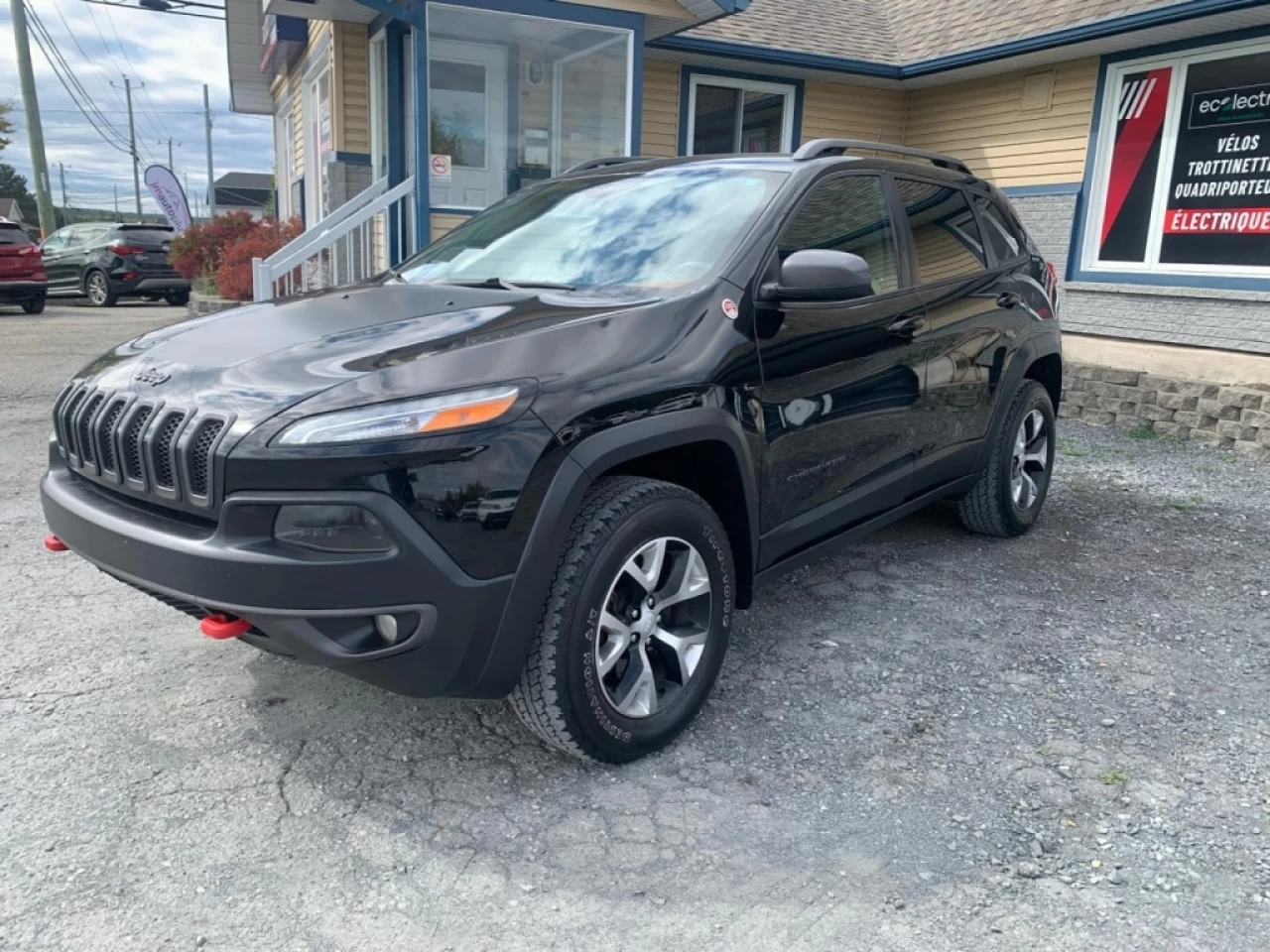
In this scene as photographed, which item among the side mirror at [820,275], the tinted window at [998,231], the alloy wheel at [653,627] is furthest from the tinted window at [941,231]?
the alloy wheel at [653,627]

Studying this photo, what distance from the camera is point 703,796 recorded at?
9.23ft

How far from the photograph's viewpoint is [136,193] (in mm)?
62719

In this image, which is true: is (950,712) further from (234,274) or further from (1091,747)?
(234,274)

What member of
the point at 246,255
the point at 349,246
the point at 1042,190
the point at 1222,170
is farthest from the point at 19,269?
the point at 1222,170

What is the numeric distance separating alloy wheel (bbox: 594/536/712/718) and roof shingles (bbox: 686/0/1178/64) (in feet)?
26.6

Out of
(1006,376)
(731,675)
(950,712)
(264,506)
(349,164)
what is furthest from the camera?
(349,164)

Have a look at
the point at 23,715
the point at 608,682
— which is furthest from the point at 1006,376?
the point at 23,715

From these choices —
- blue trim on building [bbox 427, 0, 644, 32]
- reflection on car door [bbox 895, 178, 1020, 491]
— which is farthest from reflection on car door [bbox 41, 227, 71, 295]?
reflection on car door [bbox 895, 178, 1020, 491]

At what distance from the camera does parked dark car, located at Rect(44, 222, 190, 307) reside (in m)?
18.7

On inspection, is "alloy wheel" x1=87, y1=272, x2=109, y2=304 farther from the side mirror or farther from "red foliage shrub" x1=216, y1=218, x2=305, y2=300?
the side mirror

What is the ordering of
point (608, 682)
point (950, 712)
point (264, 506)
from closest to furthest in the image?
point (264, 506), point (608, 682), point (950, 712)

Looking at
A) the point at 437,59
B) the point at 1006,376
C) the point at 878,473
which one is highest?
the point at 437,59

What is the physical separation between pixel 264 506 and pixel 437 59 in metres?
7.55

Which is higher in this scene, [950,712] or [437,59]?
[437,59]
